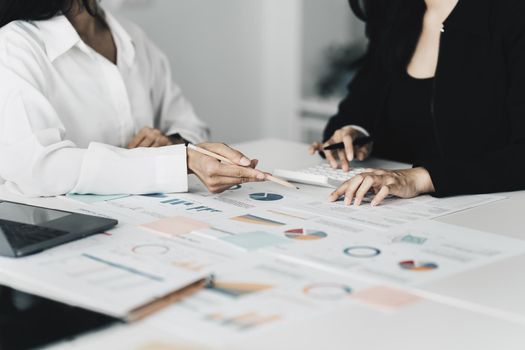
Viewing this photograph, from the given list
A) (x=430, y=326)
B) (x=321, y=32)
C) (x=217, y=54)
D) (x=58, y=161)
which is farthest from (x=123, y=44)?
(x=321, y=32)

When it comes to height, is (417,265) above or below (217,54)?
below

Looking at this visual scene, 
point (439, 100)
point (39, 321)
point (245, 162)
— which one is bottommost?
point (39, 321)

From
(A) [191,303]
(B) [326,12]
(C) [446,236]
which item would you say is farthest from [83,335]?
(B) [326,12]

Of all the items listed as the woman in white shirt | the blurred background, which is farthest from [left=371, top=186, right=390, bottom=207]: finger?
the blurred background

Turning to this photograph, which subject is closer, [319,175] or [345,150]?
[319,175]

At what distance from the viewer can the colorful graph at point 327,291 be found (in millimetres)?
1102

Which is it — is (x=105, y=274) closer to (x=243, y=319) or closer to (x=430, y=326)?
(x=243, y=319)

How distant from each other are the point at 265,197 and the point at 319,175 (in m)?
0.16

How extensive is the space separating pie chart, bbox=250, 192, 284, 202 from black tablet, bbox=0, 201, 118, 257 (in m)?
0.34

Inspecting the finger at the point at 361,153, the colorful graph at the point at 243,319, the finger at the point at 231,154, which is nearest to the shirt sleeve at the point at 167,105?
the finger at the point at 361,153

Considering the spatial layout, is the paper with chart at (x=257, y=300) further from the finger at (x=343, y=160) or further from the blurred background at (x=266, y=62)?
the blurred background at (x=266, y=62)

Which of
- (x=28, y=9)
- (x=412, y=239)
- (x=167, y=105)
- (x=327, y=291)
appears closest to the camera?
(x=327, y=291)

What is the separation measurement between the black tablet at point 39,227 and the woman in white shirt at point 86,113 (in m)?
0.20

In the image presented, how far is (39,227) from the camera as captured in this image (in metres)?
1.36
